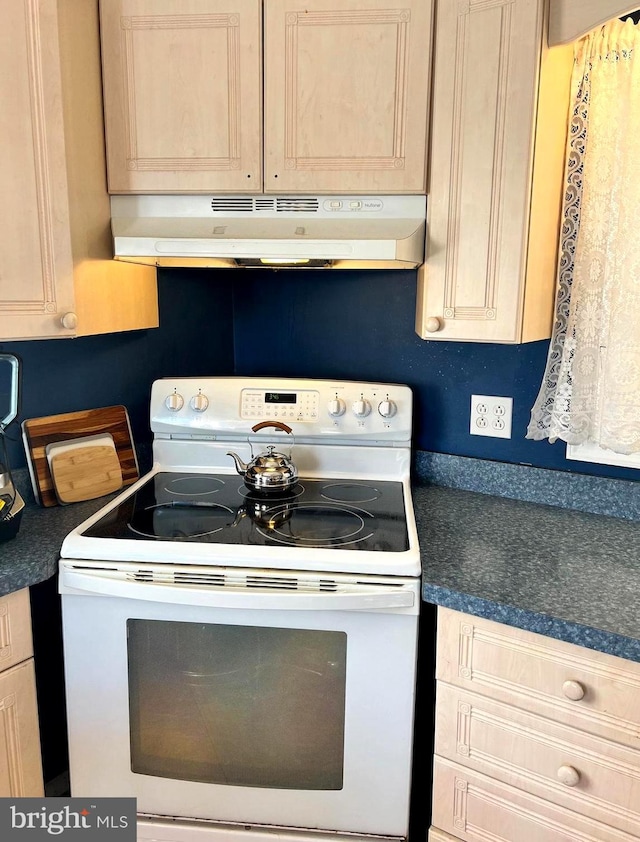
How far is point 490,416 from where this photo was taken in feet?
5.98

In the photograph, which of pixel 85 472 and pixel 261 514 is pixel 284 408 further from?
pixel 85 472

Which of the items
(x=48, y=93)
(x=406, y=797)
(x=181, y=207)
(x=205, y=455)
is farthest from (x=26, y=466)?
(x=406, y=797)

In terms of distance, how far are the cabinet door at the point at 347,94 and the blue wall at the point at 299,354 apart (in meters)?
0.44

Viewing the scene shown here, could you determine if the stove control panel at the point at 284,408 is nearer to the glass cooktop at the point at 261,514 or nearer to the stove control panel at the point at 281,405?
the stove control panel at the point at 281,405

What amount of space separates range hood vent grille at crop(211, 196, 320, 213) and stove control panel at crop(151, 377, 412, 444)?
1.56ft

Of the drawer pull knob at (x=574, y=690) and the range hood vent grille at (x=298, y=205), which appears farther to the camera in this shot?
the range hood vent grille at (x=298, y=205)

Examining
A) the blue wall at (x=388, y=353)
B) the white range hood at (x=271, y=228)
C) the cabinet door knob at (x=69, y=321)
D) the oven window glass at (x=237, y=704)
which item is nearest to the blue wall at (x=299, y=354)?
the blue wall at (x=388, y=353)

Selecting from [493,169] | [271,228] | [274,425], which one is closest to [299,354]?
[274,425]

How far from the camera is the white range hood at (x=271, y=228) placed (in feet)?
4.91

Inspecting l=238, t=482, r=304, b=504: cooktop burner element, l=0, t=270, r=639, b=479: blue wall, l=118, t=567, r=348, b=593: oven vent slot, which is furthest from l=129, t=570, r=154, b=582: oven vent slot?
l=0, t=270, r=639, b=479: blue wall

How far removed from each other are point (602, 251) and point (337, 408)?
2.41 ft

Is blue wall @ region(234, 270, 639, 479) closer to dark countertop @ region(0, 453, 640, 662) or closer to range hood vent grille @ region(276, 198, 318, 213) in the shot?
dark countertop @ region(0, 453, 640, 662)

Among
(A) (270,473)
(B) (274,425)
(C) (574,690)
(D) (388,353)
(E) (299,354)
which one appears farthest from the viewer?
(E) (299,354)

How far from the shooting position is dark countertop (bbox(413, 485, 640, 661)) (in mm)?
1163
